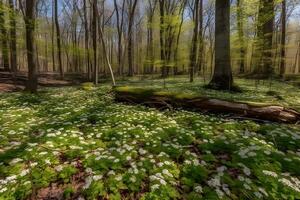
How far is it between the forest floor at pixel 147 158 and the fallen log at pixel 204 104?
56 centimetres

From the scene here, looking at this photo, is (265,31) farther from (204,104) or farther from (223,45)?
(204,104)

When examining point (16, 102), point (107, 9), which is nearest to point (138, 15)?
point (107, 9)

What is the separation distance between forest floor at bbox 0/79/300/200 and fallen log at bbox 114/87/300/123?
56 cm

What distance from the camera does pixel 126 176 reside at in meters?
4.37

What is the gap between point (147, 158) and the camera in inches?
198

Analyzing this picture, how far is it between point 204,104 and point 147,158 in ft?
14.5

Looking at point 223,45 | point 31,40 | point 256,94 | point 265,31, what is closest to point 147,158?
point 256,94

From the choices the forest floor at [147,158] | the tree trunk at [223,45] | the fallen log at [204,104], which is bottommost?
the forest floor at [147,158]

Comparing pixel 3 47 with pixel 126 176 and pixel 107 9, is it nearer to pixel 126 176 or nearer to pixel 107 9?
pixel 126 176

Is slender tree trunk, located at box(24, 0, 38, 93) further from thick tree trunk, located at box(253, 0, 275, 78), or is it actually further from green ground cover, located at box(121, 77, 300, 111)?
thick tree trunk, located at box(253, 0, 275, 78)

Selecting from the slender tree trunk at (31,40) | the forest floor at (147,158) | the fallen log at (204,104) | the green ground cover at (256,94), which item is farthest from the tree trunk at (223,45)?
the slender tree trunk at (31,40)

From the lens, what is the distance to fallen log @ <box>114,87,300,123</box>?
296 inches

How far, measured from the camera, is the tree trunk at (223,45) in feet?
43.1

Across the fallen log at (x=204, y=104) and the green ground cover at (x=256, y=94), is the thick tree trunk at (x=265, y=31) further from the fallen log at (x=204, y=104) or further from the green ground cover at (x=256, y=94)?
the fallen log at (x=204, y=104)
